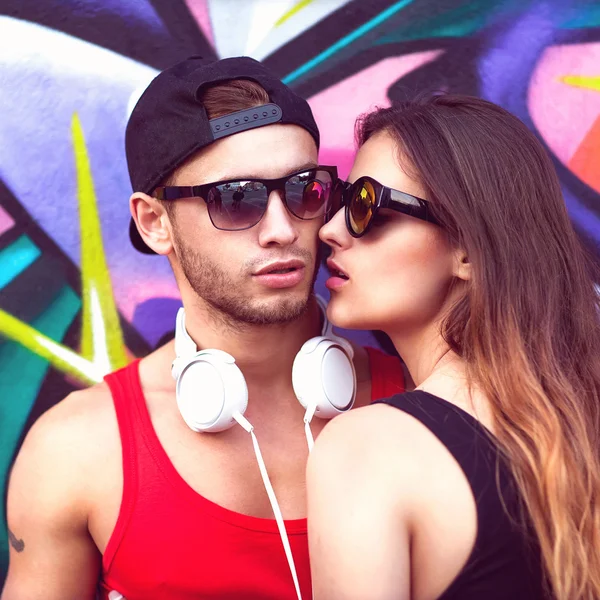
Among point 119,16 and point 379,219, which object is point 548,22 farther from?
point 119,16

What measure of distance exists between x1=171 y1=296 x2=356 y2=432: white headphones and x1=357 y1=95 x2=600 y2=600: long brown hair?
443 mm

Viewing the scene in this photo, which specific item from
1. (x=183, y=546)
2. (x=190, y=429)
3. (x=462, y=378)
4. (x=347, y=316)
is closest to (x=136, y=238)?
(x=190, y=429)

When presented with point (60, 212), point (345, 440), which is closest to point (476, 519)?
point (345, 440)

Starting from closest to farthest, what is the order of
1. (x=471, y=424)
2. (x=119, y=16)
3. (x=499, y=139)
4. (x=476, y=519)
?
(x=476, y=519), (x=471, y=424), (x=499, y=139), (x=119, y=16)

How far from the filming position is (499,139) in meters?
2.07

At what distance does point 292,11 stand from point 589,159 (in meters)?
1.48

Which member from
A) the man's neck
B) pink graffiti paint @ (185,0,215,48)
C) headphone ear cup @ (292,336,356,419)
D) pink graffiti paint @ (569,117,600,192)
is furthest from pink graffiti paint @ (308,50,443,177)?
headphone ear cup @ (292,336,356,419)

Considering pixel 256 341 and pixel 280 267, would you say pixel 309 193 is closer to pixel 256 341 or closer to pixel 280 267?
pixel 280 267

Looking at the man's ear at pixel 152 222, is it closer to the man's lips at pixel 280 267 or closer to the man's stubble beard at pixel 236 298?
the man's stubble beard at pixel 236 298

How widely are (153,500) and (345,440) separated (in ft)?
2.66

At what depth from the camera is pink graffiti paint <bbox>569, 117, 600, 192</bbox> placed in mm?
3170

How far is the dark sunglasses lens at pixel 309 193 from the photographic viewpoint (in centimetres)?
230

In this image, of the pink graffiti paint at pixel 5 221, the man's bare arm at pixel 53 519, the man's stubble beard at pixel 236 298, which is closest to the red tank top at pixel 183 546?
the man's bare arm at pixel 53 519

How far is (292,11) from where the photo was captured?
3.09m
